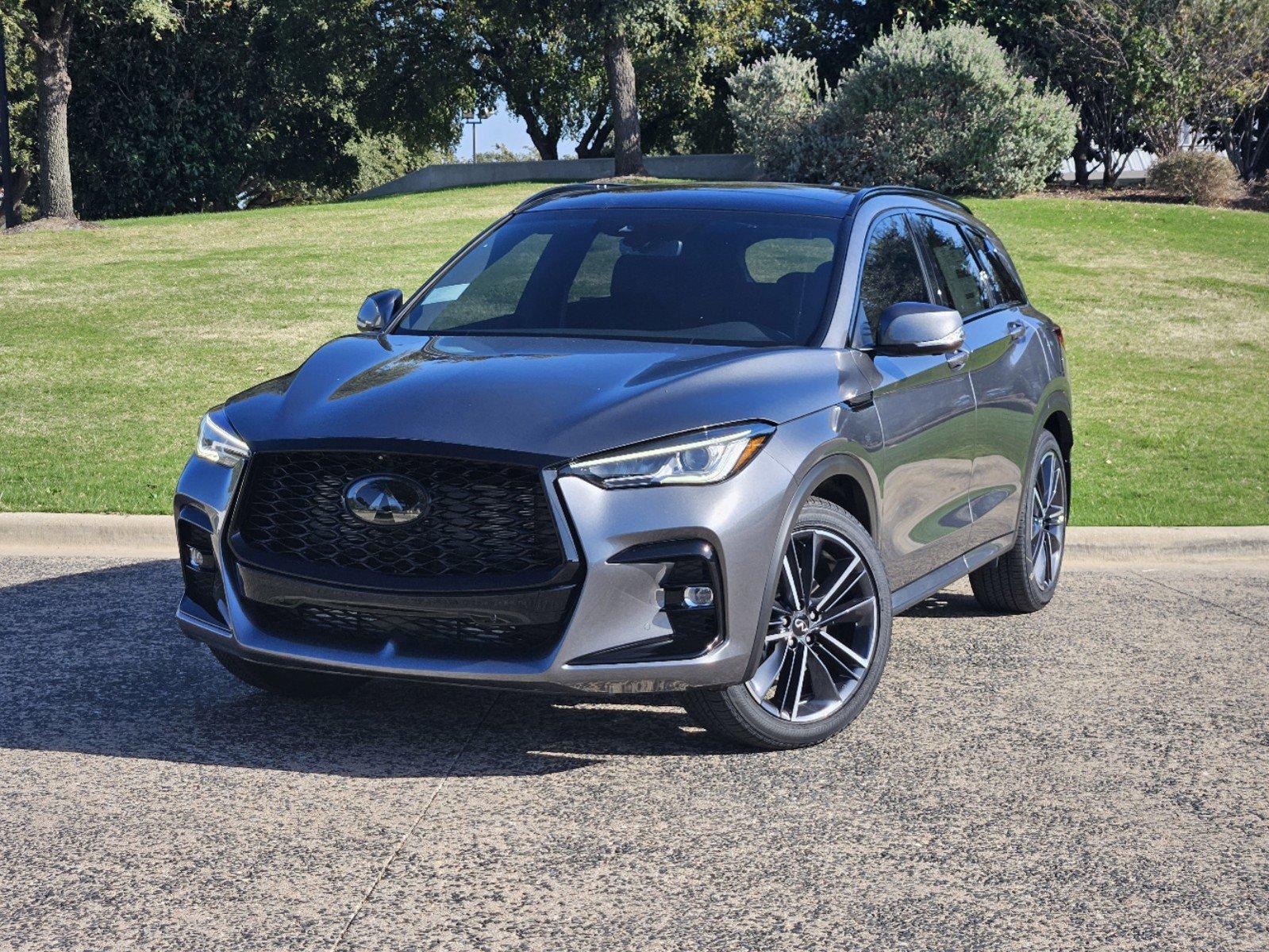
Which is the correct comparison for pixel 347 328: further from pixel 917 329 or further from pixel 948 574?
pixel 917 329

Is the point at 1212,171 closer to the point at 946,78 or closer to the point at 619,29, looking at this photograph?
the point at 946,78

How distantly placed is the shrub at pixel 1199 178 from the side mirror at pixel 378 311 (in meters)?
30.4

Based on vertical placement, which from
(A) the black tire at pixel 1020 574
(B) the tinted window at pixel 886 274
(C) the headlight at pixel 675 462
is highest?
(B) the tinted window at pixel 886 274

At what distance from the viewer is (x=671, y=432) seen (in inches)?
173

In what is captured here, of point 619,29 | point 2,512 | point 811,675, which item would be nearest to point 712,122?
point 619,29

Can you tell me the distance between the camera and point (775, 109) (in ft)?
A: 107

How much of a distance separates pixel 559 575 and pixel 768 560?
667 mm

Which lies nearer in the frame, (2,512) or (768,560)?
(768,560)

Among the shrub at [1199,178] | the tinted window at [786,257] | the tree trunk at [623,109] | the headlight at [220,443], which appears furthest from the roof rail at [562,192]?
the tree trunk at [623,109]

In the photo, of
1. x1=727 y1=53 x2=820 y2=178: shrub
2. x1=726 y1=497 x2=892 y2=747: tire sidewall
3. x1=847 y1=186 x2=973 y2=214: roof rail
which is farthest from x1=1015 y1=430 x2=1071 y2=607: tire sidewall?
x1=727 y1=53 x2=820 y2=178: shrub

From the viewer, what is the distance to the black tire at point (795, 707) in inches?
184

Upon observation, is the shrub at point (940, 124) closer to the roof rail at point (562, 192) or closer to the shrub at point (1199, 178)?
the shrub at point (1199, 178)

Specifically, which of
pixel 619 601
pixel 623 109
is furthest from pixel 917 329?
pixel 623 109

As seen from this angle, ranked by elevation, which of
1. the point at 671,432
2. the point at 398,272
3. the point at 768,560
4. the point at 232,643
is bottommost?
the point at 398,272
